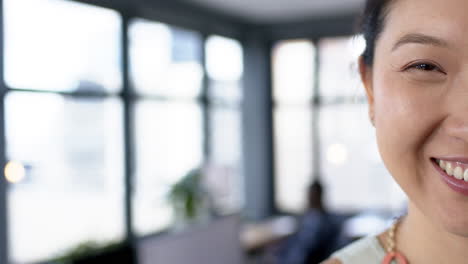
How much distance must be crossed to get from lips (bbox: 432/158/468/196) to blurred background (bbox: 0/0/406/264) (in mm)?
354

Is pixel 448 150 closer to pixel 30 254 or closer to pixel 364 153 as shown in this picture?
pixel 30 254

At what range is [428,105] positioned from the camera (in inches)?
25.4

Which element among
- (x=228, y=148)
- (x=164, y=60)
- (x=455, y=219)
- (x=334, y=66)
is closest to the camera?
(x=455, y=219)

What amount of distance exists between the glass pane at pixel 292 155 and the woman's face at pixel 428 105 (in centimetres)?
597

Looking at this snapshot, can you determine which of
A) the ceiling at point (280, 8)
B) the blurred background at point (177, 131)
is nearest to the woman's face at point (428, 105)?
the blurred background at point (177, 131)

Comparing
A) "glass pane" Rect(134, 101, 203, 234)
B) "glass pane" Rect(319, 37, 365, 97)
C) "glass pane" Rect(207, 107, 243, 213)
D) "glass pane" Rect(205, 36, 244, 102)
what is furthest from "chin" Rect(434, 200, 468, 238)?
"glass pane" Rect(319, 37, 365, 97)

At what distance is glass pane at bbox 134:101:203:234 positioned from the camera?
16.2 feet

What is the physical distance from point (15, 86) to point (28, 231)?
3.39 ft

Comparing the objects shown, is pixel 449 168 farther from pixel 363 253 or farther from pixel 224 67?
pixel 224 67

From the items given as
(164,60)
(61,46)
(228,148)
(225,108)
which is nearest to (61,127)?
(61,46)

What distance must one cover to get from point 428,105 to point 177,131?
492 cm

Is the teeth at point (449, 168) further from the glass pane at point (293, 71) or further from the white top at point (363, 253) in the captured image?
the glass pane at point (293, 71)

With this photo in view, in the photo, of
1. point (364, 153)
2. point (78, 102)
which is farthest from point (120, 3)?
point (364, 153)

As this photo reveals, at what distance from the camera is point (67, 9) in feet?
13.5
